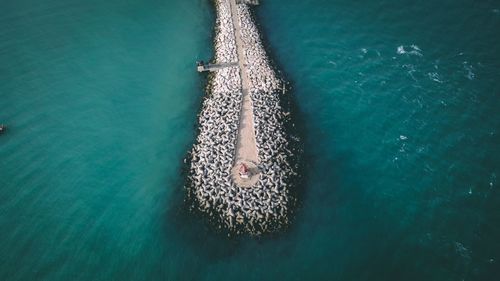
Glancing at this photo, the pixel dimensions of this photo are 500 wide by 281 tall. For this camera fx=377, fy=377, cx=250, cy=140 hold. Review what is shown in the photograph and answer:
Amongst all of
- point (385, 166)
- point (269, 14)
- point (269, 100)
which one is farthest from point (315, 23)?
point (385, 166)

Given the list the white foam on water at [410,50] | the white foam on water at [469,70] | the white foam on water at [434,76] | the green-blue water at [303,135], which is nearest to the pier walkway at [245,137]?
the green-blue water at [303,135]

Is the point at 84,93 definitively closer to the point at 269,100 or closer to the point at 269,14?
the point at 269,100

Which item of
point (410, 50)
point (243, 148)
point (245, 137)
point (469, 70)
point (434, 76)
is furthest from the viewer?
point (410, 50)

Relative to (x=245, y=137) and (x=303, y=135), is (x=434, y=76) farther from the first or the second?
(x=245, y=137)

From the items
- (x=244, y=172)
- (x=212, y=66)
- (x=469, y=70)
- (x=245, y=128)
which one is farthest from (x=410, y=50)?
(x=244, y=172)

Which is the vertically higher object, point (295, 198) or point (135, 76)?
point (135, 76)

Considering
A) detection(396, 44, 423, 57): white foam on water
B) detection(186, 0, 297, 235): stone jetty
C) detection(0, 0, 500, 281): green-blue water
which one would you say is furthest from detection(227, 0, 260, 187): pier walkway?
detection(396, 44, 423, 57): white foam on water

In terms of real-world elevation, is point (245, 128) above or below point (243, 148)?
above
